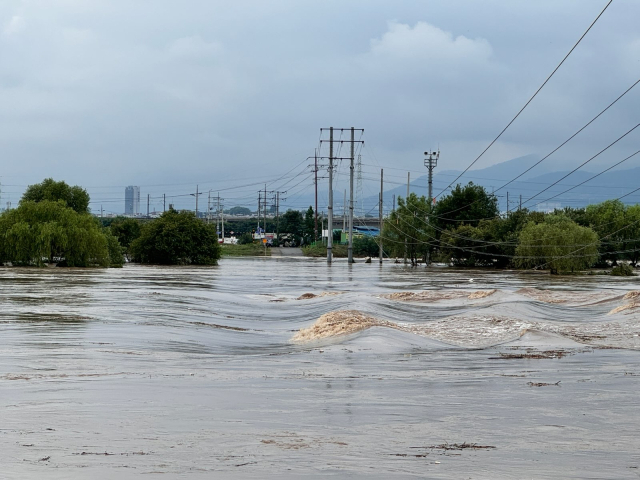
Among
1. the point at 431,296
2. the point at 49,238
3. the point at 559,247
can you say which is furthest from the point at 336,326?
the point at 559,247

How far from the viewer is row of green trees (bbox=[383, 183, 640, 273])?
8706 centimetres

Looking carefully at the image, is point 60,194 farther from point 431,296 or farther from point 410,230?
point 431,296

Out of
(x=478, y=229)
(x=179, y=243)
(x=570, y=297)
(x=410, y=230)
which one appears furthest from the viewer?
(x=410, y=230)

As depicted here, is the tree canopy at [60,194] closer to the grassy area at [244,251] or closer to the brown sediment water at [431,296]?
the grassy area at [244,251]

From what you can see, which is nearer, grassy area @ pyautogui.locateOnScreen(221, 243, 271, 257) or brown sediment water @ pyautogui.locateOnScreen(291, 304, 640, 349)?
brown sediment water @ pyautogui.locateOnScreen(291, 304, 640, 349)

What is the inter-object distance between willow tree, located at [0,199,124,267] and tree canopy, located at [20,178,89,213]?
17.3 m

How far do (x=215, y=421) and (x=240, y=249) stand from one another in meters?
124

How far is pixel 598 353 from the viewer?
57.3 feet

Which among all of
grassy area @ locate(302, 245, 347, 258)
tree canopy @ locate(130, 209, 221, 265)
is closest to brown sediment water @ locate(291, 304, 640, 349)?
tree canopy @ locate(130, 209, 221, 265)

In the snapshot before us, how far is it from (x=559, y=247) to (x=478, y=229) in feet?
66.5

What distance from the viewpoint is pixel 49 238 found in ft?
203

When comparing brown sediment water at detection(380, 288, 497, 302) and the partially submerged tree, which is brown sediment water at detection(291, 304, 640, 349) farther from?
the partially submerged tree

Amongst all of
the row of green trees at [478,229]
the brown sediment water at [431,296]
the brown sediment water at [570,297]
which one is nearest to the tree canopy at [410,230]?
the row of green trees at [478,229]

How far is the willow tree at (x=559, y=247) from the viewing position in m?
71.1
